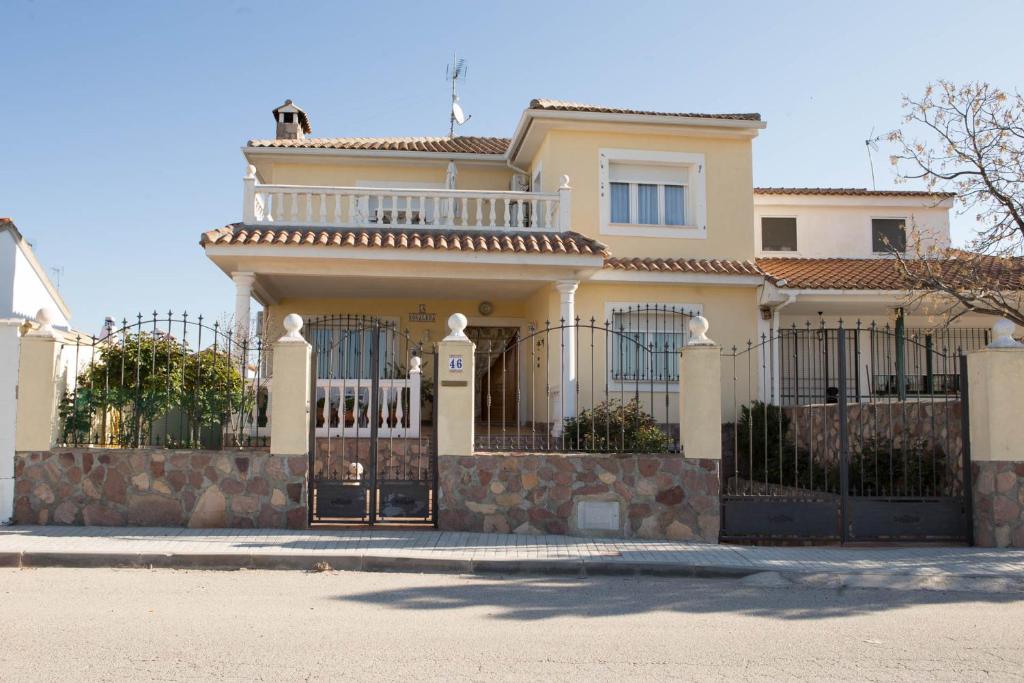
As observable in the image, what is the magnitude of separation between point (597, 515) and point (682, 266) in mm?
7288

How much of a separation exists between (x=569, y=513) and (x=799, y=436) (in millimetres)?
5906

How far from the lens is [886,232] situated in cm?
1961

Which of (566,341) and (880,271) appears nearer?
(566,341)

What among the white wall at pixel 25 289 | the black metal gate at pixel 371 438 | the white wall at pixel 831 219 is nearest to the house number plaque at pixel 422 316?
the black metal gate at pixel 371 438

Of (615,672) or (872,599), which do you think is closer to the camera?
(615,672)

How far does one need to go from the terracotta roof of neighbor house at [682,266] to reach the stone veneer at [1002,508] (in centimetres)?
692

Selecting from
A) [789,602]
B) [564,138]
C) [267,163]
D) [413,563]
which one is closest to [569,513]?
[413,563]

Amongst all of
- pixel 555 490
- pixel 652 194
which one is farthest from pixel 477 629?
pixel 652 194

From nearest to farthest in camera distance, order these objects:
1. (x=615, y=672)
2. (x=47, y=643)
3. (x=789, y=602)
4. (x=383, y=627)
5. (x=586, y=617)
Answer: (x=615, y=672)
(x=47, y=643)
(x=383, y=627)
(x=586, y=617)
(x=789, y=602)

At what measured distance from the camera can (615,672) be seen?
5.01 m

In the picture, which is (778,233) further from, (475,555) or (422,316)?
(475,555)

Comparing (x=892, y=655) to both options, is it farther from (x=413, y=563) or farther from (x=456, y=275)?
(x=456, y=275)

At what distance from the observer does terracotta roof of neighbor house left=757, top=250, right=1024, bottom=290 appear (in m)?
12.5

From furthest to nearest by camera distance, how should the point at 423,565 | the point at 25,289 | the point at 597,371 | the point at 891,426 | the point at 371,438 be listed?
1. the point at 25,289
2. the point at 597,371
3. the point at 891,426
4. the point at 371,438
5. the point at 423,565
